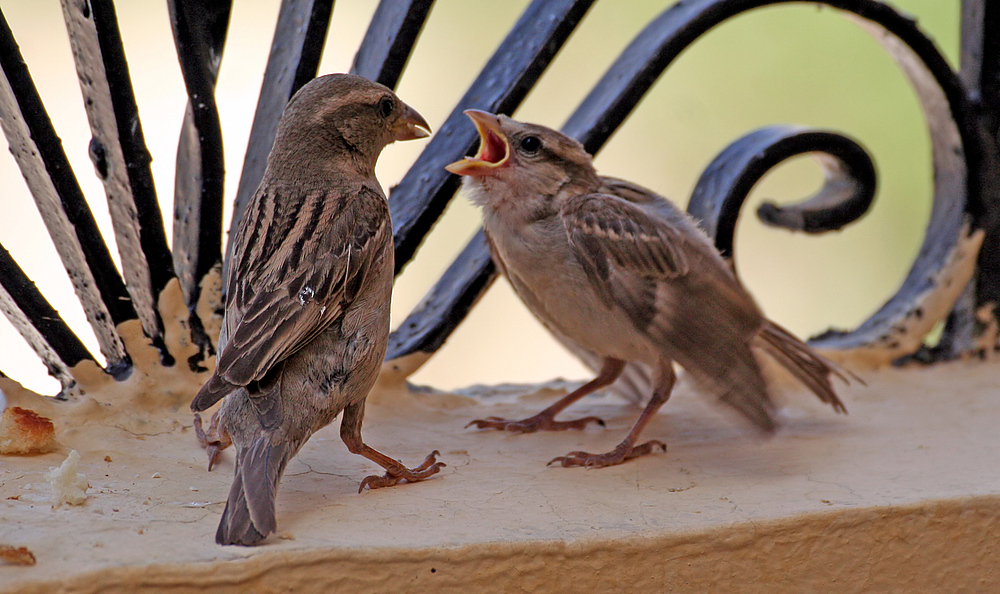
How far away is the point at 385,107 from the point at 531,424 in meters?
1.07

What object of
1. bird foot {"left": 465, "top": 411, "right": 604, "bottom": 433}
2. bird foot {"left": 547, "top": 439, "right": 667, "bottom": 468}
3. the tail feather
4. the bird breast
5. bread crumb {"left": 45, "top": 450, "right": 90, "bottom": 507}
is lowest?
bird foot {"left": 465, "top": 411, "right": 604, "bottom": 433}

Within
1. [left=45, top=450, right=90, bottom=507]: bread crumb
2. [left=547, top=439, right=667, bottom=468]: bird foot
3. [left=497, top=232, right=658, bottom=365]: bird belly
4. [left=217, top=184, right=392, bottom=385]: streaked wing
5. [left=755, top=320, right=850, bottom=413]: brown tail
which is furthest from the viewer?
[left=755, top=320, right=850, bottom=413]: brown tail

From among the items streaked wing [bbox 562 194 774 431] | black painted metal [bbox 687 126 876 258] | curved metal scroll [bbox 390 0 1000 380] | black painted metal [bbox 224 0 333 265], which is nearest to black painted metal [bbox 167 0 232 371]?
black painted metal [bbox 224 0 333 265]

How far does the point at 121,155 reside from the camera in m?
2.46

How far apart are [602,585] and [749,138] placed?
1768 mm

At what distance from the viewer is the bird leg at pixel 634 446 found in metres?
2.62

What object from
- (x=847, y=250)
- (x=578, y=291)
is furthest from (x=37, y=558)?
(x=847, y=250)

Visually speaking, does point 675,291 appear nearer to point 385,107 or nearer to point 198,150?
point 385,107

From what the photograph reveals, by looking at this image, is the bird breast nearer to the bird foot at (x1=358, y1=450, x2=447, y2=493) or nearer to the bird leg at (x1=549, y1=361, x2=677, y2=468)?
the bird leg at (x1=549, y1=361, x2=677, y2=468)

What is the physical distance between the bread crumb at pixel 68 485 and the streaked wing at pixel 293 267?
0.38m

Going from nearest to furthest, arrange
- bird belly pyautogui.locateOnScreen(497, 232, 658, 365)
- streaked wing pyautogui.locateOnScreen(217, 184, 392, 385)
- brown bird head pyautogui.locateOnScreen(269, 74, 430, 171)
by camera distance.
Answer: streaked wing pyautogui.locateOnScreen(217, 184, 392, 385) → brown bird head pyautogui.locateOnScreen(269, 74, 430, 171) → bird belly pyautogui.locateOnScreen(497, 232, 658, 365)

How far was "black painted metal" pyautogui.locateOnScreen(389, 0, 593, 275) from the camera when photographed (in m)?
2.84

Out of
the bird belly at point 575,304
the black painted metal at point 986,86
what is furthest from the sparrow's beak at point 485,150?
the black painted metal at point 986,86

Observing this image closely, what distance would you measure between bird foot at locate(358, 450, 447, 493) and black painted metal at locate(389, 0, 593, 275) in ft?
2.19
